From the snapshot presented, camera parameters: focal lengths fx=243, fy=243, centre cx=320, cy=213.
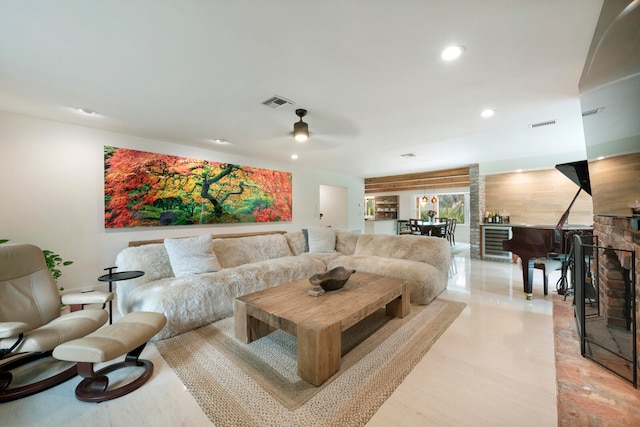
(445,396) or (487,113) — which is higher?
(487,113)

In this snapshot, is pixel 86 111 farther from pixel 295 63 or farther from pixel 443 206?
pixel 443 206

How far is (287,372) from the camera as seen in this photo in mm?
1745

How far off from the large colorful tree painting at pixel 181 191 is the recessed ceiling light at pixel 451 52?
3962 millimetres

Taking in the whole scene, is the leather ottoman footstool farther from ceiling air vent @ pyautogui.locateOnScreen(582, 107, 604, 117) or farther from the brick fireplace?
ceiling air vent @ pyautogui.locateOnScreen(582, 107, 604, 117)

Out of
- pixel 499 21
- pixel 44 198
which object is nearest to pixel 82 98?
pixel 44 198

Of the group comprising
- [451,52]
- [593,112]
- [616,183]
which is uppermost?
[451,52]

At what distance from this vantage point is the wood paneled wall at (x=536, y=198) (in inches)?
203

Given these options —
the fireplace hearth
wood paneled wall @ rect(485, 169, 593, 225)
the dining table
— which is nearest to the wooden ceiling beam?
wood paneled wall @ rect(485, 169, 593, 225)

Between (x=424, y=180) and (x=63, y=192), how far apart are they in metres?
8.08

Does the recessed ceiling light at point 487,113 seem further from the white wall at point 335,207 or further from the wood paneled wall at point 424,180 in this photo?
the white wall at point 335,207

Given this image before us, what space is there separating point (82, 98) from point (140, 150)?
1296mm

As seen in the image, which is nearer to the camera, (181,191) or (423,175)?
(181,191)

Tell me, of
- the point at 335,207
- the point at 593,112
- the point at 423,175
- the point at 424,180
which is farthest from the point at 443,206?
the point at 593,112

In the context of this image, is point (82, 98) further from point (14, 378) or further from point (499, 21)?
point (499, 21)
